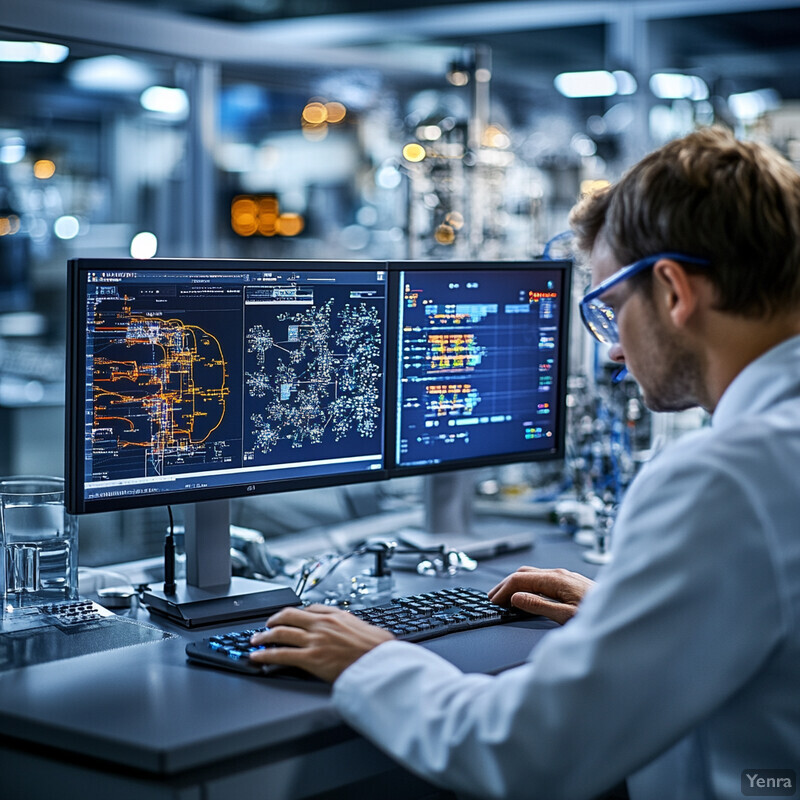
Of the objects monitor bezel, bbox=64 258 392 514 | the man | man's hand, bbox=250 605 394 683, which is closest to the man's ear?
the man

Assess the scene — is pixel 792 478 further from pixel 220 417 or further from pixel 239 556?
pixel 239 556

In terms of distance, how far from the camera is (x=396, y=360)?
1.77m

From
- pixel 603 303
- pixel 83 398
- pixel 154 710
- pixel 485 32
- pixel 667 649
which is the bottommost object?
pixel 154 710

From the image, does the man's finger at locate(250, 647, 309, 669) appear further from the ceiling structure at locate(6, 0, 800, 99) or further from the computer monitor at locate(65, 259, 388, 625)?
the ceiling structure at locate(6, 0, 800, 99)

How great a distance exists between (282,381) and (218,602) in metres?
0.34

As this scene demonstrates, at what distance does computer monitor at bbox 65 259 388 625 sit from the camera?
4.76ft

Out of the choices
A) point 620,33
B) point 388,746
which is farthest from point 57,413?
point 388,746

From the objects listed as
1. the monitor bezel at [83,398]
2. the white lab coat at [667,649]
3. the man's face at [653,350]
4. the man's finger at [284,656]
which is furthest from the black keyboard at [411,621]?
the man's face at [653,350]

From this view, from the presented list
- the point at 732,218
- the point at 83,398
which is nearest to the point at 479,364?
the point at 83,398

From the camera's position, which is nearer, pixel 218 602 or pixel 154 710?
pixel 154 710

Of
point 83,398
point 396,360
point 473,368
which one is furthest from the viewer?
point 473,368

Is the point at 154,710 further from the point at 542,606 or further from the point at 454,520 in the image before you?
the point at 454,520

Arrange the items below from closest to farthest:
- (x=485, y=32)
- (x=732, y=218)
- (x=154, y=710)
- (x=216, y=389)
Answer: (x=732, y=218)
(x=154, y=710)
(x=216, y=389)
(x=485, y=32)

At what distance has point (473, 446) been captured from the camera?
6.25 feet
